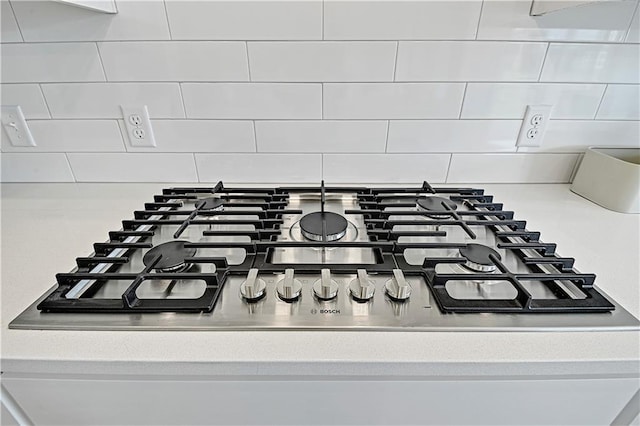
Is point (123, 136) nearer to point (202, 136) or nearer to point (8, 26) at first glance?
point (202, 136)

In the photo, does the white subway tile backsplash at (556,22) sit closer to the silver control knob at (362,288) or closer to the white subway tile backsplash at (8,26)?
the silver control knob at (362,288)

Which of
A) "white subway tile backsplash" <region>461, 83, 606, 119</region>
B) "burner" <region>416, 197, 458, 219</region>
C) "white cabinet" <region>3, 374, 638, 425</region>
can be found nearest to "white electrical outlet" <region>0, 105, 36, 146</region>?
"white cabinet" <region>3, 374, 638, 425</region>

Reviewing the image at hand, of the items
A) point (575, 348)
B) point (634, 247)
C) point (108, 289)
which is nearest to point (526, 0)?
point (634, 247)

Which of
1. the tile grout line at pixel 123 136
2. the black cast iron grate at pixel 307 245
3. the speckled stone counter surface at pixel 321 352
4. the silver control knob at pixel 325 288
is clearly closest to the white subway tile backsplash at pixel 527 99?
the black cast iron grate at pixel 307 245

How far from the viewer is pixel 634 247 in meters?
0.68

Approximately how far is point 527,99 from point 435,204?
1.29 ft

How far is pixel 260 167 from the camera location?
96 centimetres

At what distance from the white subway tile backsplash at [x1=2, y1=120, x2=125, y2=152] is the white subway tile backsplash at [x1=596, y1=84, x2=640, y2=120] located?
134cm

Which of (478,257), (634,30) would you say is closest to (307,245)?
(478,257)

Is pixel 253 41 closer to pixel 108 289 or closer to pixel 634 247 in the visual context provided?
pixel 108 289

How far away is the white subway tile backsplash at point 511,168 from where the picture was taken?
3.10ft

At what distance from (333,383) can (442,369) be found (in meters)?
0.16

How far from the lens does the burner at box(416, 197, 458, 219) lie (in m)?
0.77

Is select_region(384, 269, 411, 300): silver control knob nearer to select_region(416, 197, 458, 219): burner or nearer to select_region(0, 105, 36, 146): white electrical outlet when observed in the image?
select_region(416, 197, 458, 219): burner
